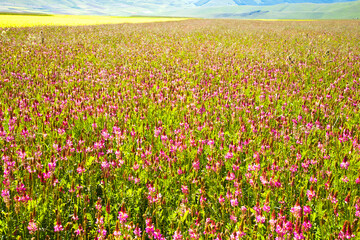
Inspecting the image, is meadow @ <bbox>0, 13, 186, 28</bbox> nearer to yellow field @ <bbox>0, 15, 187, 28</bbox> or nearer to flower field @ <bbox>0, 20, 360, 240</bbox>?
yellow field @ <bbox>0, 15, 187, 28</bbox>

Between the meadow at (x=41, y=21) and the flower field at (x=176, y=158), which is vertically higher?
the meadow at (x=41, y=21)

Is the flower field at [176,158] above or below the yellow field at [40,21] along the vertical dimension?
below

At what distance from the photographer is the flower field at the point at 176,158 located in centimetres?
227

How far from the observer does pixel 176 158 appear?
3.31 meters

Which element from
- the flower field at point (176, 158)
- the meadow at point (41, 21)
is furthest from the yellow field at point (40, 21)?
the flower field at point (176, 158)

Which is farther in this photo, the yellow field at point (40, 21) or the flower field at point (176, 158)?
the yellow field at point (40, 21)

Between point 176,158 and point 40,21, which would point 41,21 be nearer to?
point 40,21

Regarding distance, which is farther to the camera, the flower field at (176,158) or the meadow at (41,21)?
the meadow at (41,21)

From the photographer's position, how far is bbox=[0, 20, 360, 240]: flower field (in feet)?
7.45

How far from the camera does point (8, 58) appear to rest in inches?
366

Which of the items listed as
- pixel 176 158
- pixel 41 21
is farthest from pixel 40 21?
pixel 176 158

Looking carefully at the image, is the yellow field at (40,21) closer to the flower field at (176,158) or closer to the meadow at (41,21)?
the meadow at (41,21)

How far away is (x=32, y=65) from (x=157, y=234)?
28.0ft

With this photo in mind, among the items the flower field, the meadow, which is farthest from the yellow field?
the flower field
